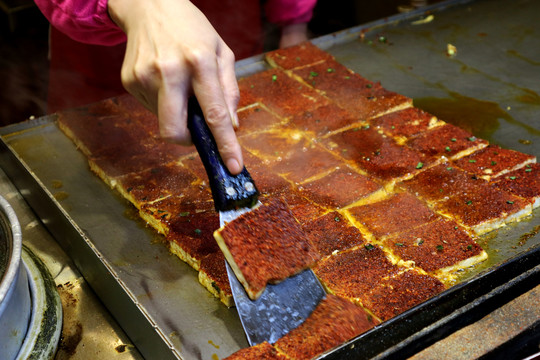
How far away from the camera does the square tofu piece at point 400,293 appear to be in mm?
2293

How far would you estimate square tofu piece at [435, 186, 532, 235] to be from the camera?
2.74 metres

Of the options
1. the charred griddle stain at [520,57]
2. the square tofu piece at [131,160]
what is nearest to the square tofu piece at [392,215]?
the square tofu piece at [131,160]

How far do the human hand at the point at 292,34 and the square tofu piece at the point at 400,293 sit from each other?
267 centimetres

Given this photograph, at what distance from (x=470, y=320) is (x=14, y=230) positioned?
5.85ft

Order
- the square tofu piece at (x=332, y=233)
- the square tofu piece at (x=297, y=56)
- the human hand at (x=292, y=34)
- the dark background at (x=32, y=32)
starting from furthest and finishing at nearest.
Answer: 1. the dark background at (x=32, y=32)
2. the human hand at (x=292, y=34)
3. the square tofu piece at (x=297, y=56)
4. the square tofu piece at (x=332, y=233)

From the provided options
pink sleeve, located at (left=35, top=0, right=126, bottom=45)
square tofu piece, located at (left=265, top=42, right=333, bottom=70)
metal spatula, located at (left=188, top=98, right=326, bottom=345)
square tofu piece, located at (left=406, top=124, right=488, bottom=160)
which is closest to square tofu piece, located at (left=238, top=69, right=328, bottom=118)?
square tofu piece, located at (left=265, top=42, right=333, bottom=70)

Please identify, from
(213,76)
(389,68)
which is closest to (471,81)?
(389,68)

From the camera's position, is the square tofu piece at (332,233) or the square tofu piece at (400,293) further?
the square tofu piece at (332,233)

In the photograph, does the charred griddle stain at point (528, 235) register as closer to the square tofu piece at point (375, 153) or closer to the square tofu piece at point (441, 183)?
the square tofu piece at point (441, 183)

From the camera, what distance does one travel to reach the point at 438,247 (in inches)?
102

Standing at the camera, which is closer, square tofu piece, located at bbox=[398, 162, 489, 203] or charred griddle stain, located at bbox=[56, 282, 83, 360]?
charred griddle stain, located at bbox=[56, 282, 83, 360]

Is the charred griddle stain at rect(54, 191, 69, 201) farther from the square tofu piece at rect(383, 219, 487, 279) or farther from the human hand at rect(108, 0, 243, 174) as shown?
the square tofu piece at rect(383, 219, 487, 279)

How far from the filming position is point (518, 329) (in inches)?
83.1

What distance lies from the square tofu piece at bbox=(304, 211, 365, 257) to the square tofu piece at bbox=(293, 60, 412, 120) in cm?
99
